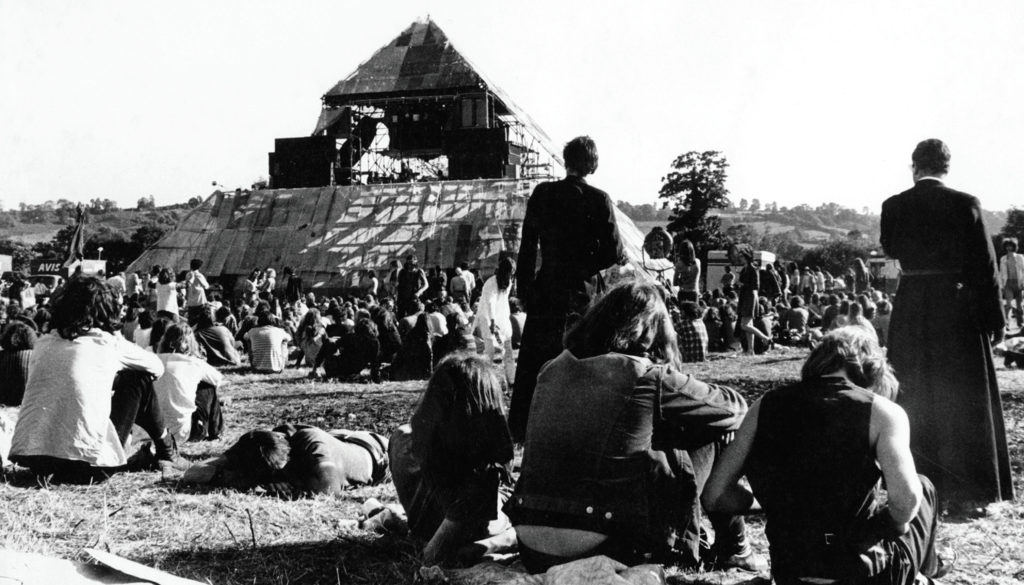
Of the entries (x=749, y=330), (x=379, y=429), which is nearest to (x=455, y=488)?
(x=379, y=429)

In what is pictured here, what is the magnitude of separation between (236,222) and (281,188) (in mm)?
3142

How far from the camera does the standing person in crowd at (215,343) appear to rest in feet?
43.1

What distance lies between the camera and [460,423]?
373 cm

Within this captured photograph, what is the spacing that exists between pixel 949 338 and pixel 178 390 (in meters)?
5.42

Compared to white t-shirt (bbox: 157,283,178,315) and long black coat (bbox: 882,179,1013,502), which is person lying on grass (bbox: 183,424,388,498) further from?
white t-shirt (bbox: 157,283,178,315)

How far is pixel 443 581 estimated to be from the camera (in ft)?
11.6

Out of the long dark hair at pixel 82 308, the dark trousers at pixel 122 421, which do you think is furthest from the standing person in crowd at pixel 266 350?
the long dark hair at pixel 82 308

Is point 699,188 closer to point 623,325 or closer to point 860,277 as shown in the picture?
point 860,277

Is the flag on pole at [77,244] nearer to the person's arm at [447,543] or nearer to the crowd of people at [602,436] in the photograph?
the crowd of people at [602,436]

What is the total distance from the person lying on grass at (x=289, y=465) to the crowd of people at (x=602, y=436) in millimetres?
13

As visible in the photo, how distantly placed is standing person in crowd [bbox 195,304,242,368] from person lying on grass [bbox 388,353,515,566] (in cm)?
1012

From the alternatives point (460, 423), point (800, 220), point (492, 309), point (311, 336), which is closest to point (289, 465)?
point (460, 423)

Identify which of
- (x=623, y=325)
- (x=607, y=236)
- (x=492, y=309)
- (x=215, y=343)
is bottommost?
(x=215, y=343)

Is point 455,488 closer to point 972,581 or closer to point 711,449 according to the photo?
point 711,449
